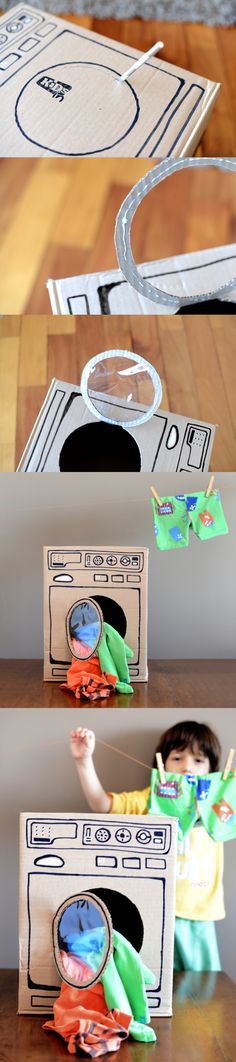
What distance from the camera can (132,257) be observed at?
5.50ft

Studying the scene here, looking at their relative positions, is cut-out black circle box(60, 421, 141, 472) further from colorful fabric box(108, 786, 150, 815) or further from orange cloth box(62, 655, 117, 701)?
colorful fabric box(108, 786, 150, 815)

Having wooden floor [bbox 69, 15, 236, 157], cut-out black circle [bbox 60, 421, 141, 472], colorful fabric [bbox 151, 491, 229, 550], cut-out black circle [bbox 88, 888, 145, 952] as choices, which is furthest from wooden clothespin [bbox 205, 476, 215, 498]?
wooden floor [bbox 69, 15, 236, 157]

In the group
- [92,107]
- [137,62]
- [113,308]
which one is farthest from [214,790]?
[137,62]

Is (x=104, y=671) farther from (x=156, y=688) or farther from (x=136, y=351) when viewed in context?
(x=136, y=351)

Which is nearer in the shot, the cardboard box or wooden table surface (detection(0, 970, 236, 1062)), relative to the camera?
wooden table surface (detection(0, 970, 236, 1062))

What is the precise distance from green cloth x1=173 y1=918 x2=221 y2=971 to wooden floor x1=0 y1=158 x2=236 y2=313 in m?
0.97

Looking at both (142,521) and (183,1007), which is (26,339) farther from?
(183,1007)

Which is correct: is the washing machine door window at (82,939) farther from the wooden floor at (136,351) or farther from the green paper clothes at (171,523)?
the wooden floor at (136,351)

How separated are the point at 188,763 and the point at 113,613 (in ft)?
0.65

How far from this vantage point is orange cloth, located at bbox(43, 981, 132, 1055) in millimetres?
1082

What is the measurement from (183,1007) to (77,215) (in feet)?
4.24

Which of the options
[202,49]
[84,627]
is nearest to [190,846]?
[84,627]

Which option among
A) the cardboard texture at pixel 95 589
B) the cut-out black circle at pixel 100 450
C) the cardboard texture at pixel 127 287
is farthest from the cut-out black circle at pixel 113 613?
the cardboard texture at pixel 127 287

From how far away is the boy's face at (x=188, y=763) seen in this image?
126 cm
